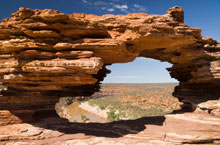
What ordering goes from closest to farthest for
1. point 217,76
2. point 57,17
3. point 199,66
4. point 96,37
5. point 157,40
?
point 57,17, point 96,37, point 157,40, point 217,76, point 199,66

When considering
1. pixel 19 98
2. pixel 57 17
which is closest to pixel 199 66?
pixel 57 17

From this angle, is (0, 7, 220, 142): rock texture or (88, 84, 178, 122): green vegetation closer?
(0, 7, 220, 142): rock texture

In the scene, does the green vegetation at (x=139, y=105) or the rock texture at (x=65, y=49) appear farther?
the green vegetation at (x=139, y=105)

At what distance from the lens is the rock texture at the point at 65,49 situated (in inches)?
363

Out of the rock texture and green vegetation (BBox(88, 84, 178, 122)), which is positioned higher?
the rock texture

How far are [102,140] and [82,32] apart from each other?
262 inches

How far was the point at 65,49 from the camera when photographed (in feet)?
31.7

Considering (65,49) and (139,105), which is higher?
(65,49)

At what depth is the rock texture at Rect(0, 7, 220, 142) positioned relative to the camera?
30.3 feet

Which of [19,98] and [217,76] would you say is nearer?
[19,98]

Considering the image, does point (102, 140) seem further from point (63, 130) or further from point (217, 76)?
point (217, 76)

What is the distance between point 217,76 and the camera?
40.2 feet

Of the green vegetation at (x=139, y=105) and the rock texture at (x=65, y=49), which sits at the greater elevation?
the rock texture at (x=65, y=49)

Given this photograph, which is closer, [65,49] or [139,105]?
[65,49]
